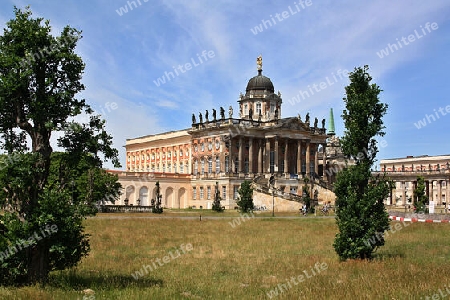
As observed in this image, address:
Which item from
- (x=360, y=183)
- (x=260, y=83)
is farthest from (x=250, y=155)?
(x=360, y=183)

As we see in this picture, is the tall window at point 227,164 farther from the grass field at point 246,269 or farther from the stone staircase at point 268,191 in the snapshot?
the grass field at point 246,269

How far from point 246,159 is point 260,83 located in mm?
15512

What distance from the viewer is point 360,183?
22.5 meters

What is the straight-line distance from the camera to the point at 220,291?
1628 centimetres

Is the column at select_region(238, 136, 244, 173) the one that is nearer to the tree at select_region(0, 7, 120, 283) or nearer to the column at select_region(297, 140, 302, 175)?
the column at select_region(297, 140, 302, 175)

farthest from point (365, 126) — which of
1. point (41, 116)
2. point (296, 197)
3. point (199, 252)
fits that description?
point (296, 197)

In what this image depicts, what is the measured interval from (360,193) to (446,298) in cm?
863

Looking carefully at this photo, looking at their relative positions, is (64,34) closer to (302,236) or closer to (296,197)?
(302,236)

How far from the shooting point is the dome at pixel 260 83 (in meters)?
90.8

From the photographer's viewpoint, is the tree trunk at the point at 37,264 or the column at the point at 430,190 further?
the column at the point at 430,190

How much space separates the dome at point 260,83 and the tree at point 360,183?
67.4 metres

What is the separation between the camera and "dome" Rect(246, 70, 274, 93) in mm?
90812

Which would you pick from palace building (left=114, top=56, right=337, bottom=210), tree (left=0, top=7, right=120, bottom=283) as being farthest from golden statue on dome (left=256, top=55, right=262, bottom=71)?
tree (left=0, top=7, right=120, bottom=283)

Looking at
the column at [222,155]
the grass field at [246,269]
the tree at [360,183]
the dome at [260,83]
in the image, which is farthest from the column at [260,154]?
the tree at [360,183]
